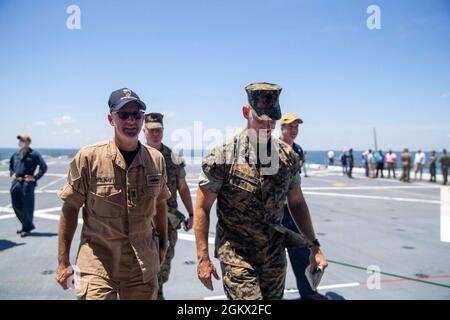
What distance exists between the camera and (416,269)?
4762 millimetres

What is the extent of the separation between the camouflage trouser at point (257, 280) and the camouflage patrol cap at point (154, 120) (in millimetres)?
1944

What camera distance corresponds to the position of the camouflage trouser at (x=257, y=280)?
2309mm

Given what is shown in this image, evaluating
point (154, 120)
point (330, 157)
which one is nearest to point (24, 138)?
point (154, 120)

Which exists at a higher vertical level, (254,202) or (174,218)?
(254,202)

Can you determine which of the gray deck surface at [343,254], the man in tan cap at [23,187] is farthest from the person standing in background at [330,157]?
the man in tan cap at [23,187]

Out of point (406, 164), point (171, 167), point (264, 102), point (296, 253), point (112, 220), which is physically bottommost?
point (296, 253)

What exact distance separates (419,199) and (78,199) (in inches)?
460

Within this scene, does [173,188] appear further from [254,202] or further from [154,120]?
[254,202]

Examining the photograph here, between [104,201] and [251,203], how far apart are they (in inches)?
38.7

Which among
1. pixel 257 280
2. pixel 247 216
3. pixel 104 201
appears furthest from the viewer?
pixel 247 216

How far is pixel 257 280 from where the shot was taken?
2379 mm

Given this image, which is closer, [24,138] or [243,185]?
[243,185]
